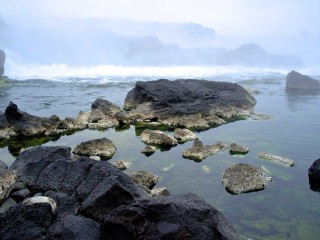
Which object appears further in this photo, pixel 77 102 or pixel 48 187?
pixel 77 102

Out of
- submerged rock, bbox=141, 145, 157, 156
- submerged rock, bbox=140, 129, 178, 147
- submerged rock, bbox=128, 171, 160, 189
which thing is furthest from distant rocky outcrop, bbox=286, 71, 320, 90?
submerged rock, bbox=128, 171, 160, 189

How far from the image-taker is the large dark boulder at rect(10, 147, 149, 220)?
768 centimetres

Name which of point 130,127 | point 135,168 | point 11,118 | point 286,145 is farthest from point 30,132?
point 286,145

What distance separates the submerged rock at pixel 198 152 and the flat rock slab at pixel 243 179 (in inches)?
100.0

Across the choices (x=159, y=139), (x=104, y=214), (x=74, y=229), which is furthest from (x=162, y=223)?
(x=159, y=139)

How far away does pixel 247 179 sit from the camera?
1164 centimetres

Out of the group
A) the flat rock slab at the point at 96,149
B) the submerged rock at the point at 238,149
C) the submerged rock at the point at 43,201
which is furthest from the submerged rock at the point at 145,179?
the submerged rock at the point at 238,149

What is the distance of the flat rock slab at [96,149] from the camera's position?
14.7 metres

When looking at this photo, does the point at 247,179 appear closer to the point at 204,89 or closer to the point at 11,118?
the point at 11,118

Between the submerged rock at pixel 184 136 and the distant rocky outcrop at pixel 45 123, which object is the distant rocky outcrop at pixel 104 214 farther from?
the distant rocky outcrop at pixel 45 123

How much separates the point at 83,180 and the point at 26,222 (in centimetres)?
234

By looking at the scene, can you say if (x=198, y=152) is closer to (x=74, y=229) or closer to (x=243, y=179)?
(x=243, y=179)

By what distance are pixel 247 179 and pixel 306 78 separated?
37.7 metres

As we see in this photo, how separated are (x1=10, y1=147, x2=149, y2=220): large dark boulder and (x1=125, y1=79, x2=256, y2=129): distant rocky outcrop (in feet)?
37.1
